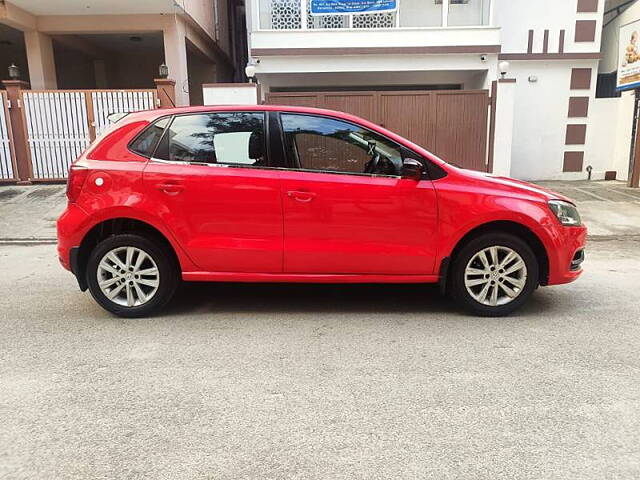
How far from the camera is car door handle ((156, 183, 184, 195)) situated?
450 centimetres

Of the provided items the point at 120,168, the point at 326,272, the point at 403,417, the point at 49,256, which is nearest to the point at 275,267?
the point at 326,272

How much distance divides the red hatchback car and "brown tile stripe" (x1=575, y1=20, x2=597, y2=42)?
37.1 ft

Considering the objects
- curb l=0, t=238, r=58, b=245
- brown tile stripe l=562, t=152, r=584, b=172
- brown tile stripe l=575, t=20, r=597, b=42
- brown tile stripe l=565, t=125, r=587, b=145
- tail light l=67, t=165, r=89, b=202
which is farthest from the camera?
brown tile stripe l=562, t=152, r=584, b=172

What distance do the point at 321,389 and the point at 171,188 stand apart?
221 cm

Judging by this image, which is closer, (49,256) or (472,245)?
(472,245)

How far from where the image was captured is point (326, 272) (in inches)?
183

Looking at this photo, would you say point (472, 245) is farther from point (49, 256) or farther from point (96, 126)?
point (96, 126)

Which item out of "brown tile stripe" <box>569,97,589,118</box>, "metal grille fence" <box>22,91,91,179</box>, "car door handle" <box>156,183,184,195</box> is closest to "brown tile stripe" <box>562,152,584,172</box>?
"brown tile stripe" <box>569,97,589,118</box>

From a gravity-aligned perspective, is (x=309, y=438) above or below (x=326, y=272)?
below

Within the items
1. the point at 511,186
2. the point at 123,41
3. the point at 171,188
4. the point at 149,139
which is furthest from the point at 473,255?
the point at 123,41

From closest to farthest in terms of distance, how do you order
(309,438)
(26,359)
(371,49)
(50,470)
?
(50,470) → (309,438) → (26,359) → (371,49)

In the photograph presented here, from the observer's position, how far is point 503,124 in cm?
1128

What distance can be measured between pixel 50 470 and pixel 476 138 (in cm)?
1051

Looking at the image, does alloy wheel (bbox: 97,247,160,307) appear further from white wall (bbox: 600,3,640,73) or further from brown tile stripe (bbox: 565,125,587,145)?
white wall (bbox: 600,3,640,73)
